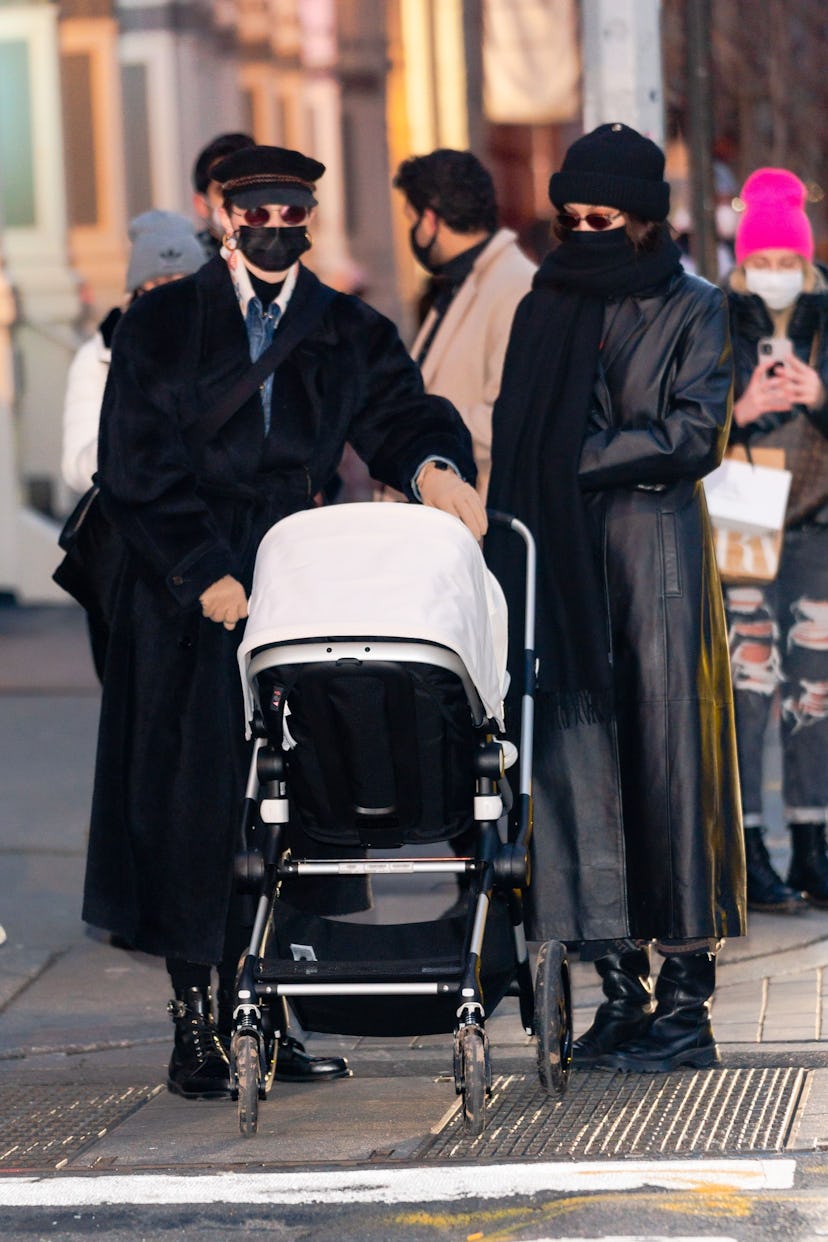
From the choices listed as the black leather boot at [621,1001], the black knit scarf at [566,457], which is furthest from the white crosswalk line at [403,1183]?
the black knit scarf at [566,457]

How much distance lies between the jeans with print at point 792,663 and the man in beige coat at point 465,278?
97 cm

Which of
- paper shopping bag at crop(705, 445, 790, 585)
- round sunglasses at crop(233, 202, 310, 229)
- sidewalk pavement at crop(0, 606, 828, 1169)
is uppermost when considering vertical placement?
round sunglasses at crop(233, 202, 310, 229)

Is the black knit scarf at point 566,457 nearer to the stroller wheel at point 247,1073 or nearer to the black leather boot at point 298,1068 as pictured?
the black leather boot at point 298,1068

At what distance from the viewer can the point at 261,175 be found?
5.77 m

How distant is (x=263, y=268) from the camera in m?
5.83

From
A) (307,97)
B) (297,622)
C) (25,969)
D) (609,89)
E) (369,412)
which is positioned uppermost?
(307,97)

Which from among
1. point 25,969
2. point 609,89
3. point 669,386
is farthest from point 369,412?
point 609,89

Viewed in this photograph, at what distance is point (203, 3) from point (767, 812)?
12.5 metres

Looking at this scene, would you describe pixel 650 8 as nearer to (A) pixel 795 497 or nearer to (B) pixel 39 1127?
(A) pixel 795 497

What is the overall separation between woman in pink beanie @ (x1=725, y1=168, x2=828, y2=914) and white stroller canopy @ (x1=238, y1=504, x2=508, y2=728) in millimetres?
2243

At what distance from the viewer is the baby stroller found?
5164 millimetres

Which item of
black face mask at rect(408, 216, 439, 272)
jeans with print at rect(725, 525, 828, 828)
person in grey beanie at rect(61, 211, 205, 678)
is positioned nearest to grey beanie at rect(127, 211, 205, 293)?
person in grey beanie at rect(61, 211, 205, 678)

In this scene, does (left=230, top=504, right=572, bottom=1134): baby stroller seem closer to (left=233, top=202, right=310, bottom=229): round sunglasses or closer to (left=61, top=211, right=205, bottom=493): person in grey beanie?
(left=233, top=202, right=310, bottom=229): round sunglasses

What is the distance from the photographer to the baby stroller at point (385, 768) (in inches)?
203
